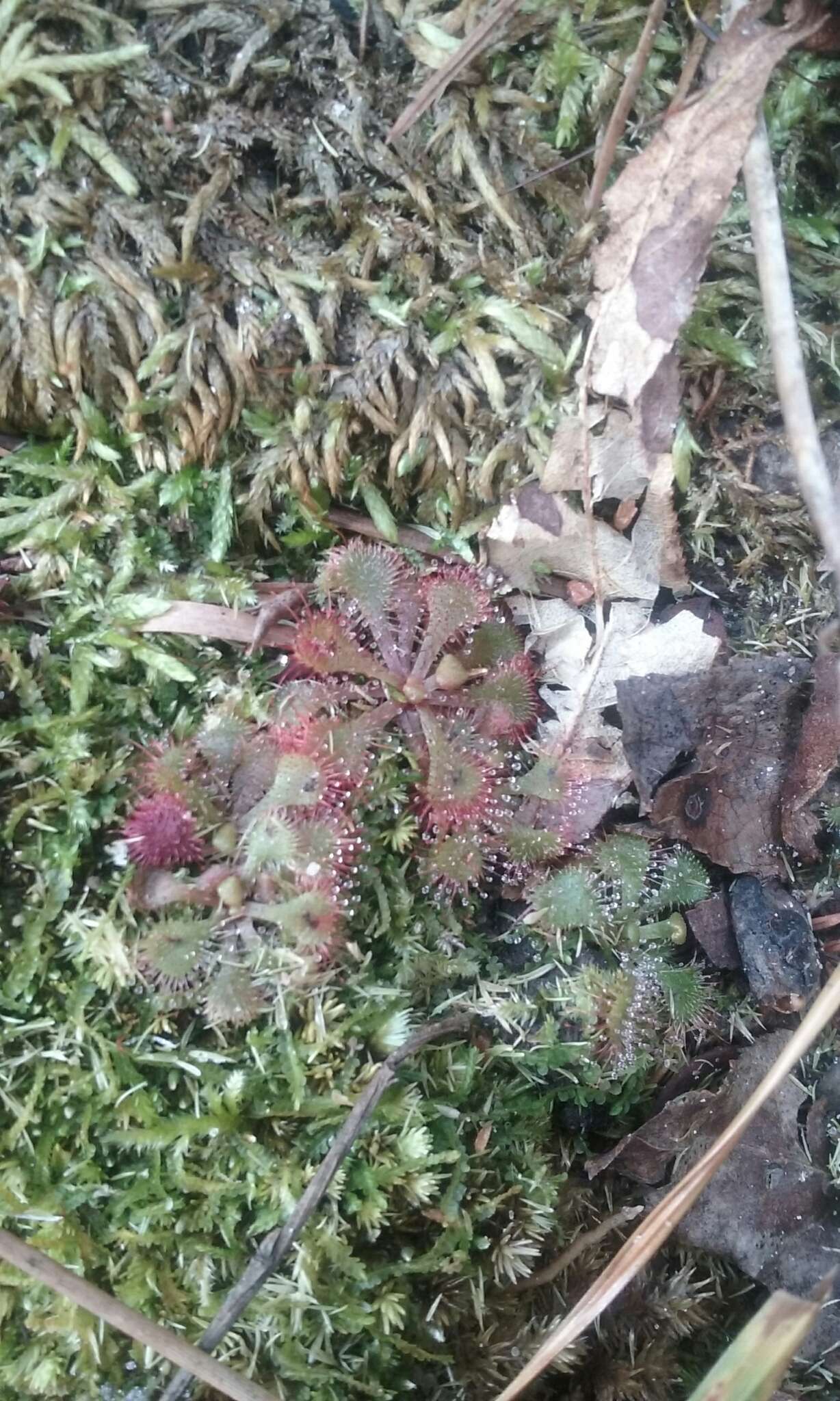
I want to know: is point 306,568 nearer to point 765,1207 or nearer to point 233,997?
point 233,997

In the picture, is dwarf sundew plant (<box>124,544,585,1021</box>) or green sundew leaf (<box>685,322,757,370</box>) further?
green sundew leaf (<box>685,322,757,370</box>)

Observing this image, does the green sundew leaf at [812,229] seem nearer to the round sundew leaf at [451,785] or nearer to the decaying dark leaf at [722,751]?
the decaying dark leaf at [722,751]

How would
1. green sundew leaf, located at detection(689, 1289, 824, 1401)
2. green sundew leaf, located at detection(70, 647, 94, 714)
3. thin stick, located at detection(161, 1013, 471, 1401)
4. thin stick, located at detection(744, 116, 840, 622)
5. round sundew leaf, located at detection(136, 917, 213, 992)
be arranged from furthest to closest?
A: green sundew leaf, located at detection(70, 647, 94, 714) → round sundew leaf, located at detection(136, 917, 213, 992) → thin stick, located at detection(161, 1013, 471, 1401) → thin stick, located at detection(744, 116, 840, 622) → green sundew leaf, located at detection(689, 1289, 824, 1401)

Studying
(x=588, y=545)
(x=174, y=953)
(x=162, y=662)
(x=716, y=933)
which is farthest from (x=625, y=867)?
(x=162, y=662)

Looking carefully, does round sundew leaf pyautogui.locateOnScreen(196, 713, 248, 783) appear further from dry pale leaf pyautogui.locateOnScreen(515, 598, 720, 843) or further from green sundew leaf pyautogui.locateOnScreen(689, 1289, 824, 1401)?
green sundew leaf pyautogui.locateOnScreen(689, 1289, 824, 1401)

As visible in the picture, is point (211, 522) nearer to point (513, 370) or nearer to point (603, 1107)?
point (513, 370)

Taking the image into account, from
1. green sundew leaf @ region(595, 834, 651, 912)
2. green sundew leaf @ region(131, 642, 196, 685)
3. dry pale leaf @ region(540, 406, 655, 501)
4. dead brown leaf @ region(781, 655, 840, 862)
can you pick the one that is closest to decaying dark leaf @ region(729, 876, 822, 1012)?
dead brown leaf @ region(781, 655, 840, 862)
